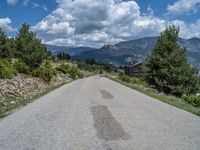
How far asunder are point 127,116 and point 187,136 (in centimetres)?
342

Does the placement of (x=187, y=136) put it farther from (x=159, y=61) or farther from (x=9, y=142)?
(x=159, y=61)

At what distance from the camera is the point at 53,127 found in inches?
341

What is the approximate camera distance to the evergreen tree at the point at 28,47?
136 ft

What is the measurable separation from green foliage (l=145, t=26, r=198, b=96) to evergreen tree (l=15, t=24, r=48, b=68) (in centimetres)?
1652

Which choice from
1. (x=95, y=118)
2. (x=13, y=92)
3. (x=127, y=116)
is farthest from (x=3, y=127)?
(x=13, y=92)

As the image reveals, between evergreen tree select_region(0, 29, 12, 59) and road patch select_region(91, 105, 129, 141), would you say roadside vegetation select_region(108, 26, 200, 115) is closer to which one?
evergreen tree select_region(0, 29, 12, 59)

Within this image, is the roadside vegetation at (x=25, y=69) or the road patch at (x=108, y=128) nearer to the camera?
the road patch at (x=108, y=128)

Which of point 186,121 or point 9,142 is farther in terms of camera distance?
point 186,121

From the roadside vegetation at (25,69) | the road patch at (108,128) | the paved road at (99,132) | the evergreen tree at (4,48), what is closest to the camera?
the paved road at (99,132)

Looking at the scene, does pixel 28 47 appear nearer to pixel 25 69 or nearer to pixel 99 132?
pixel 25 69

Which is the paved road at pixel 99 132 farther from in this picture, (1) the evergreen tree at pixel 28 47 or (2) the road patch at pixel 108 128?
(1) the evergreen tree at pixel 28 47

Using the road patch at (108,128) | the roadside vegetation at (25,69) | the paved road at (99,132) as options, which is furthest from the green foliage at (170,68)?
the road patch at (108,128)

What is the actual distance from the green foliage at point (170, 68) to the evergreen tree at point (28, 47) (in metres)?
16.5

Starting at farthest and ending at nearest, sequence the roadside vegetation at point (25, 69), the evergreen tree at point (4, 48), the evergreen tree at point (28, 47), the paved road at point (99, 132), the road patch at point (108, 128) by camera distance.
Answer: the evergreen tree at point (4, 48)
the evergreen tree at point (28, 47)
the roadside vegetation at point (25, 69)
the road patch at point (108, 128)
the paved road at point (99, 132)
